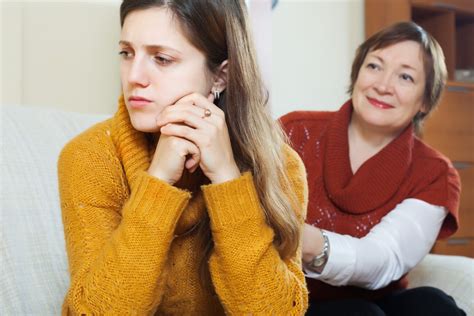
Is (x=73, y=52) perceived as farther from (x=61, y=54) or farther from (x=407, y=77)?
(x=407, y=77)

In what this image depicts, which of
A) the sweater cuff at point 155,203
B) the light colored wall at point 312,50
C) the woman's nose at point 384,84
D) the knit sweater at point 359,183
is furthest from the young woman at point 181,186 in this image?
the light colored wall at point 312,50

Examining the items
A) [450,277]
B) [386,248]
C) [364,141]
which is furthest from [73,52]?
[450,277]

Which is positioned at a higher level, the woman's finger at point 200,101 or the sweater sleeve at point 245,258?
the woman's finger at point 200,101

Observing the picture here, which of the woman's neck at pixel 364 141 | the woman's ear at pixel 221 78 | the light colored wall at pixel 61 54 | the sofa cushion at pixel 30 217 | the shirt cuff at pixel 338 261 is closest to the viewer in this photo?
the woman's ear at pixel 221 78

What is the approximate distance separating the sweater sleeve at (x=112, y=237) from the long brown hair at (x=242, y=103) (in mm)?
163

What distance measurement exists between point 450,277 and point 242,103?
83 centimetres

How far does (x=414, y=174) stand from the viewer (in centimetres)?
159

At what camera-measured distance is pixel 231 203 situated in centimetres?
102

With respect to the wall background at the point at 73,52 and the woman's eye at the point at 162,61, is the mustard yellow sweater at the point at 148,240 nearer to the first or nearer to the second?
the woman's eye at the point at 162,61

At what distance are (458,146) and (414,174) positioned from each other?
1520 mm

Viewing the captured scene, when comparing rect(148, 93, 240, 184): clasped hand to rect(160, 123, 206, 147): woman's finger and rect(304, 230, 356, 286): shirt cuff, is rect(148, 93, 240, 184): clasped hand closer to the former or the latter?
rect(160, 123, 206, 147): woman's finger

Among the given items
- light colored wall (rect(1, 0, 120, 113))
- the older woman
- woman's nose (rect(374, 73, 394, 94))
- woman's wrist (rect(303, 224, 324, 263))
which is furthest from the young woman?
light colored wall (rect(1, 0, 120, 113))

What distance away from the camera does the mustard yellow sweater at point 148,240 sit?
954 mm

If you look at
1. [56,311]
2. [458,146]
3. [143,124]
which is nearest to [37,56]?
[56,311]
